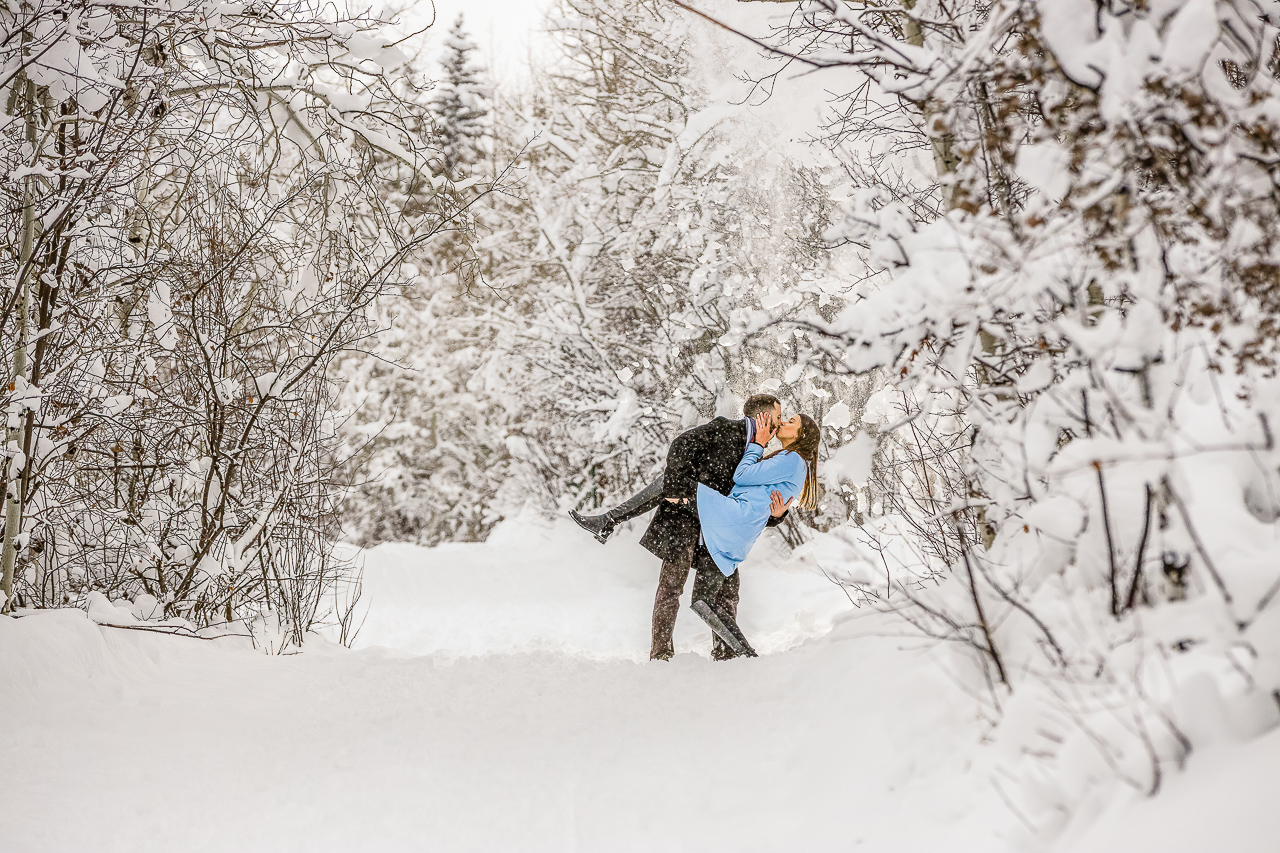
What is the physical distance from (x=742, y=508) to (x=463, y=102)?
17.0m

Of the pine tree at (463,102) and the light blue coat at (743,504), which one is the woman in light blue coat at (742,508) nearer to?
the light blue coat at (743,504)

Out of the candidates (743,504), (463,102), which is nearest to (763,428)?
(743,504)

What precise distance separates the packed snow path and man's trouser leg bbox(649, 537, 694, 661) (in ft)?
0.75

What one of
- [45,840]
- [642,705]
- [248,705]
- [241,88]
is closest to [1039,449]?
[642,705]

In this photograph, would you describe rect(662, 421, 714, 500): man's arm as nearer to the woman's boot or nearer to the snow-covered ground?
the woman's boot

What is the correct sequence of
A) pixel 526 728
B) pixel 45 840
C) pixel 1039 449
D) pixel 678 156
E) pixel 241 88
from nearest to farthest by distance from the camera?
pixel 1039 449
pixel 45 840
pixel 526 728
pixel 241 88
pixel 678 156

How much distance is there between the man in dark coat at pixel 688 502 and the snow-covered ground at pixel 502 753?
29cm

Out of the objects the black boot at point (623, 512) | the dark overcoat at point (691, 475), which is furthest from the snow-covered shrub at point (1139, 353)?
the black boot at point (623, 512)

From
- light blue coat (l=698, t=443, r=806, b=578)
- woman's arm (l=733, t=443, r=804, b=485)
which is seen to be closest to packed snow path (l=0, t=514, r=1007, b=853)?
light blue coat (l=698, t=443, r=806, b=578)

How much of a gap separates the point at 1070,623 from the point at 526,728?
2.12 m

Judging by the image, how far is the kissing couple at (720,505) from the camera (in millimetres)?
4371

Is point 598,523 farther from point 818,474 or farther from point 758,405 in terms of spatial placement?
point 818,474

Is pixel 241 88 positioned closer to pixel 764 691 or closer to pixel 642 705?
pixel 642 705

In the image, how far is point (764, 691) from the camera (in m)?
3.27
